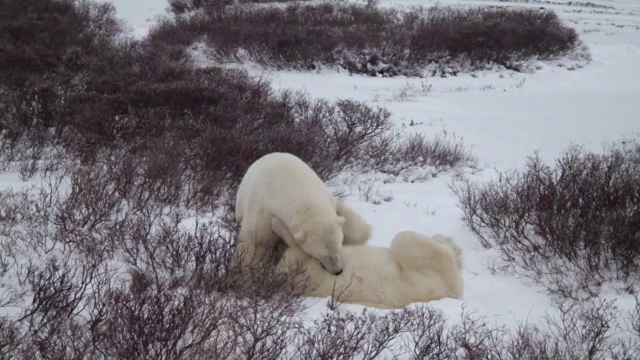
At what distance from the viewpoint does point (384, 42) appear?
1677cm

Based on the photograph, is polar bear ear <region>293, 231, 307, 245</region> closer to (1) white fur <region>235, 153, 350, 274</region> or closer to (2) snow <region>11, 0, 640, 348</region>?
(1) white fur <region>235, 153, 350, 274</region>

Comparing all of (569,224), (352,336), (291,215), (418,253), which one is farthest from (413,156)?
(352,336)

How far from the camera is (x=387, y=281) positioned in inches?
147

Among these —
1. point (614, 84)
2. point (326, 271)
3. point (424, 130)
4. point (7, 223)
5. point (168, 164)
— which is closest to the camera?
point (326, 271)

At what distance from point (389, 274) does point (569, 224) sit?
204 centimetres

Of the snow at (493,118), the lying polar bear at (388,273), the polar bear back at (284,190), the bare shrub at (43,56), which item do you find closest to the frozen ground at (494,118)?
the snow at (493,118)

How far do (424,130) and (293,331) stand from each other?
7.42 m

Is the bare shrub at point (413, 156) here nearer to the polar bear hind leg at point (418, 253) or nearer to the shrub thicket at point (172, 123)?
the shrub thicket at point (172, 123)

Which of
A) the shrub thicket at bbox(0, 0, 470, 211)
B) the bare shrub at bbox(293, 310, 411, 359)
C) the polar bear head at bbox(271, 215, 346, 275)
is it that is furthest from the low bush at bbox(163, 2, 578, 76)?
the bare shrub at bbox(293, 310, 411, 359)

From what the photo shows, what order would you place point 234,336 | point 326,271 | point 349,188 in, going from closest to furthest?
point 234,336 < point 326,271 < point 349,188

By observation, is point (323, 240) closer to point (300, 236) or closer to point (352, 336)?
point (300, 236)

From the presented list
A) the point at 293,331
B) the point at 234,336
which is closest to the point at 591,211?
the point at 293,331

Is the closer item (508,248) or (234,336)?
(234,336)

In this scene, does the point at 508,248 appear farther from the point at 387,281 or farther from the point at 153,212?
the point at 153,212
